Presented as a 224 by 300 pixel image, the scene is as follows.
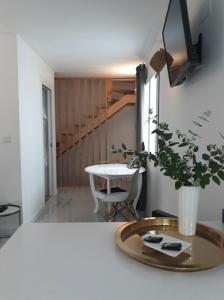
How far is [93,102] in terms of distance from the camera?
621cm

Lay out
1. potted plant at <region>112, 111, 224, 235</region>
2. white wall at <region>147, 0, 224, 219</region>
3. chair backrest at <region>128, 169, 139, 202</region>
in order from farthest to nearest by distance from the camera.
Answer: chair backrest at <region>128, 169, 139, 202</region>
white wall at <region>147, 0, 224, 219</region>
potted plant at <region>112, 111, 224, 235</region>

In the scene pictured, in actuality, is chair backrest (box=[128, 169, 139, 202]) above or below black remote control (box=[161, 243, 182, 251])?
below

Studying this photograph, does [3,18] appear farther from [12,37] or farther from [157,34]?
[157,34]

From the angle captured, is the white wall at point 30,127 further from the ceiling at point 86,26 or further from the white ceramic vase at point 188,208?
the white ceramic vase at point 188,208

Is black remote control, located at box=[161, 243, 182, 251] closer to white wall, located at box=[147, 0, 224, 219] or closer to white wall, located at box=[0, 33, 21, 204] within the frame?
white wall, located at box=[147, 0, 224, 219]

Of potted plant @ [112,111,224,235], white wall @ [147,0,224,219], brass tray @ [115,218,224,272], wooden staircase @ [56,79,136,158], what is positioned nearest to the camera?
brass tray @ [115,218,224,272]

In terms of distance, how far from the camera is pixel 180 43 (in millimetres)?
1629

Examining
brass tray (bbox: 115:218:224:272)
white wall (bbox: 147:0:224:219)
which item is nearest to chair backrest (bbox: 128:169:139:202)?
white wall (bbox: 147:0:224:219)

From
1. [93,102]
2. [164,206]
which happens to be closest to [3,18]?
[164,206]

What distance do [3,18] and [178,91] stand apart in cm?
203

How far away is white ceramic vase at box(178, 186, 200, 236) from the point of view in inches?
42.2

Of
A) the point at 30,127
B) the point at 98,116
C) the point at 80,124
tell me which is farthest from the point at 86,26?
the point at 80,124

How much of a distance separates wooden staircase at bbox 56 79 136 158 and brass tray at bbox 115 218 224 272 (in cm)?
502

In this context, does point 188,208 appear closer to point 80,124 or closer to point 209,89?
point 209,89
